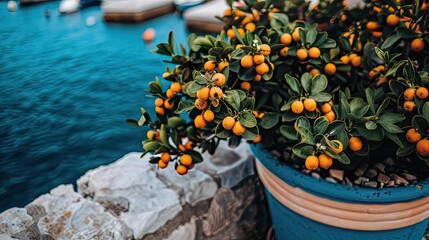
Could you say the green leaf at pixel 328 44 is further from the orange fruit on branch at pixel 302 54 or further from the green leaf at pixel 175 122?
the green leaf at pixel 175 122

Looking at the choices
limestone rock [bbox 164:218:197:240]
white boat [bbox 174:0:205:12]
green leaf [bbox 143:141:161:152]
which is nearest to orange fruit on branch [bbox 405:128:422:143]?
green leaf [bbox 143:141:161:152]

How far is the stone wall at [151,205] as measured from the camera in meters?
1.03

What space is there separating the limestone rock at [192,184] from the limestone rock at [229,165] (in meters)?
0.05

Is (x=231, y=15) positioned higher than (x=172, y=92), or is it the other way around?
(x=231, y=15)

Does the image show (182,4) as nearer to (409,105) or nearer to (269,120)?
(269,120)

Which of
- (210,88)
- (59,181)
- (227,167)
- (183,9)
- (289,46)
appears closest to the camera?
(210,88)

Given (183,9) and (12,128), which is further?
(183,9)

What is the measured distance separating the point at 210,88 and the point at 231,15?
0.51 m

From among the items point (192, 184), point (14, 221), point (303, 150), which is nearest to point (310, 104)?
point (303, 150)

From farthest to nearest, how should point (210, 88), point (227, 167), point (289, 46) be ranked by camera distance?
point (227, 167) < point (289, 46) < point (210, 88)

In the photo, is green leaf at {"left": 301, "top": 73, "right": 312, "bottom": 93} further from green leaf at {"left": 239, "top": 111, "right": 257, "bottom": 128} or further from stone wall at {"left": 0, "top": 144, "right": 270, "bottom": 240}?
stone wall at {"left": 0, "top": 144, "right": 270, "bottom": 240}

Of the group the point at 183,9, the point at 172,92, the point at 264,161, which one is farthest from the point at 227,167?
the point at 183,9

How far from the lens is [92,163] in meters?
1.21

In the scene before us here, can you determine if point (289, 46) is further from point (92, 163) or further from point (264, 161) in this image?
point (92, 163)
